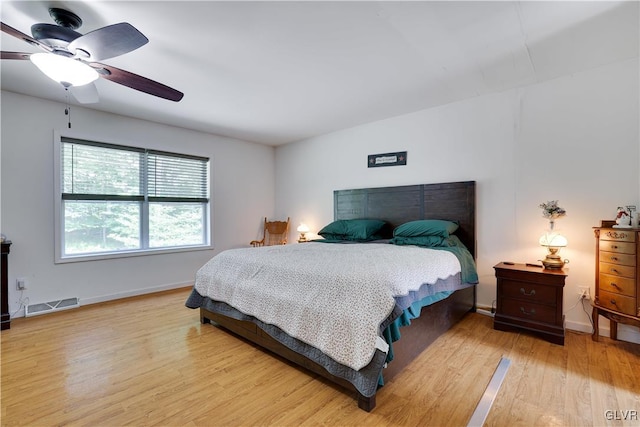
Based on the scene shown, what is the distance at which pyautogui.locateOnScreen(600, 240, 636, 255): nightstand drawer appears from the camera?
223cm

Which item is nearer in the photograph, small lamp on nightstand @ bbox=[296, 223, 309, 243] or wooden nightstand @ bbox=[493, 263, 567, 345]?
wooden nightstand @ bbox=[493, 263, 567, 345]

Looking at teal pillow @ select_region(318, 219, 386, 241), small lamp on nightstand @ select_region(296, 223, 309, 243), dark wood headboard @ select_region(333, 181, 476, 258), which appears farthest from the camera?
small lamp on nightstand @ select_region(296, 223, 309, 243)

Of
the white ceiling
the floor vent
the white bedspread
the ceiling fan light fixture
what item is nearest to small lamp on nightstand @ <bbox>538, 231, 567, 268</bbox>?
the white bedspread

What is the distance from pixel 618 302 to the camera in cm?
229

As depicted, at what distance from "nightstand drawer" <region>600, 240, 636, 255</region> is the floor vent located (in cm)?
547

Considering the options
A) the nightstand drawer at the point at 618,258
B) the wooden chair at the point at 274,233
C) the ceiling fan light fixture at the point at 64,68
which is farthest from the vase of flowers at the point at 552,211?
the ceiling fan light fixture at the point at 64,68

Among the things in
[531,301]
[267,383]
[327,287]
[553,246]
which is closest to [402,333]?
[327,287]

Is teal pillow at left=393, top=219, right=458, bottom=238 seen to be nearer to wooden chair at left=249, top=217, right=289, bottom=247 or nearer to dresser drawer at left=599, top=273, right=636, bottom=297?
dresser drawer at left=599, top=273, right=636, bottom=297

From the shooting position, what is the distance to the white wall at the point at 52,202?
3.14 m

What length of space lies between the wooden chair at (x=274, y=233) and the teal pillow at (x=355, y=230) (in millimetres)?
1399

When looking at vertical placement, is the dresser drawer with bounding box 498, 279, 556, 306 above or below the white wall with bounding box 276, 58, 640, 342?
below

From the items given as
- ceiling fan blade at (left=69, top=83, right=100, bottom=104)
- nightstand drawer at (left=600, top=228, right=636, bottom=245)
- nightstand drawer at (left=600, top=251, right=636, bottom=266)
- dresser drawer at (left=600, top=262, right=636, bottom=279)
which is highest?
ceiling fan blade at (left=69, top=83, right=100, bottom=104)

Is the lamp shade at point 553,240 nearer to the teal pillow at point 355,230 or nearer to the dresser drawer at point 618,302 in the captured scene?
the dresser drawer at point 618,302

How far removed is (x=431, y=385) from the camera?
73.9 inches
